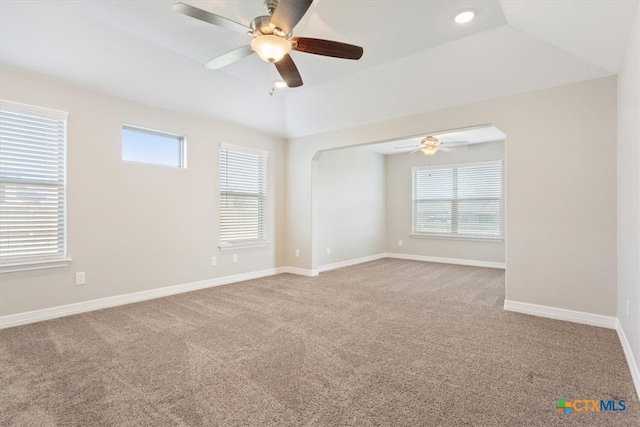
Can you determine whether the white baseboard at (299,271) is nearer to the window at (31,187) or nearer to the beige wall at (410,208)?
the beige wall at (410,208)

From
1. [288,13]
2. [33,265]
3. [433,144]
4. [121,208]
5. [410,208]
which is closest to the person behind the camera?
[288,13]

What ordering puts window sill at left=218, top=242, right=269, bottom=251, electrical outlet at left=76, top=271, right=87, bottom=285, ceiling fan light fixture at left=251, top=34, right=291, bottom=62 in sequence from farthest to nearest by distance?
window sill at left=218, top=242, right=269, bottom=251, electrical outlet at left=76, top=271, right=87, bottom=285, ceiling fan light fixture at left=251, top=34, right=291, bottom=62

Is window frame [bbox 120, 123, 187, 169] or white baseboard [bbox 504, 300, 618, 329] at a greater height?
window frame [bbox 120, 123, 187, 169]

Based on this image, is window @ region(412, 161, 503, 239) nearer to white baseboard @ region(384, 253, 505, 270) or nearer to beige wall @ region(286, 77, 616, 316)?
white baseboard @ region(384, 253, 505, 270)

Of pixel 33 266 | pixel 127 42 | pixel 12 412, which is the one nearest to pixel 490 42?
pixel 127 42

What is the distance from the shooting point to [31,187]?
3424 millimetres

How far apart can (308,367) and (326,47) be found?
8.17 ft

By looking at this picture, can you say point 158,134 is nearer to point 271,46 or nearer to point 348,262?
point 271,46

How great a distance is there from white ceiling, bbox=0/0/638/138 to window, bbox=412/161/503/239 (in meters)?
3.56

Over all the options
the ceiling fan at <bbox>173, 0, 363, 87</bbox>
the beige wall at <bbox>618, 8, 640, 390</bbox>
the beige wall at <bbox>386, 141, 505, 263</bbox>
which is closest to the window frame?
the ceiling fan at <bbox>173, 0, 363, 87</bbox>

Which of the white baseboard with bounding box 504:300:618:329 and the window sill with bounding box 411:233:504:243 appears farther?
the window sill with bounding box 411:233:504:243

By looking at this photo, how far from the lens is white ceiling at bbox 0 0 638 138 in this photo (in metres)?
2.78

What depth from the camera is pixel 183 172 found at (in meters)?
4.70

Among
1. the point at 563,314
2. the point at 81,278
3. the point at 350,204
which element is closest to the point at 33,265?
the point at 81,278
